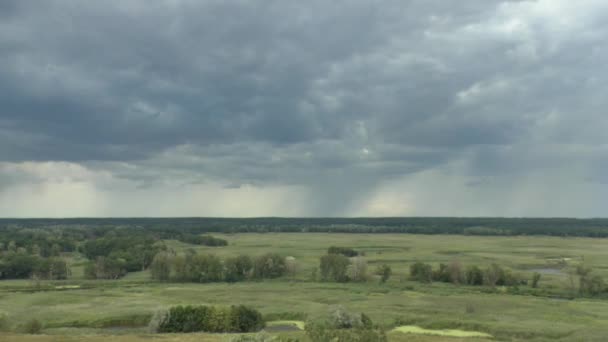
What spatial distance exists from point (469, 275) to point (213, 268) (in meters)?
72.9

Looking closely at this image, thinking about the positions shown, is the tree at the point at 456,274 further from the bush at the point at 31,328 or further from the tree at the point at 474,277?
the bush at the point at 31,328

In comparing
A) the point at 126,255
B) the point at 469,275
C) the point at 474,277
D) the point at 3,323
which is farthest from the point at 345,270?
the point at 3,323

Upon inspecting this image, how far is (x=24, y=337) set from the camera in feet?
191

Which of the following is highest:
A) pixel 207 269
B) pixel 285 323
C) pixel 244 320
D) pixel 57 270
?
pixel 244 320

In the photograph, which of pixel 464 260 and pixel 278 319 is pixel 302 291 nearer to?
pixel 278 319

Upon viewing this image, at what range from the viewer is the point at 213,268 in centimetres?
14088

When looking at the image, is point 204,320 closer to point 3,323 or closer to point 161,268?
point 3,323

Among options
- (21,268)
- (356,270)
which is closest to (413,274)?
(356,270)

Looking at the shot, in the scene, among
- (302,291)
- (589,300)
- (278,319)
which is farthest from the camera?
(302,291)

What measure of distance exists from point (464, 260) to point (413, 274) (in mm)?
53247

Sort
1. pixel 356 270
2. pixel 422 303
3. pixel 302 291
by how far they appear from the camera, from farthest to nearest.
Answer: pixel 356 270, pixel 302 291, pixel 422 303

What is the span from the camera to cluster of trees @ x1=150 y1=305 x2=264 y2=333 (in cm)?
6962

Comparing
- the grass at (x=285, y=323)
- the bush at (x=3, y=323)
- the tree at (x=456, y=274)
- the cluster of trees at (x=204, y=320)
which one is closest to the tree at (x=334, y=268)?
the tree at (x=456, y=274)

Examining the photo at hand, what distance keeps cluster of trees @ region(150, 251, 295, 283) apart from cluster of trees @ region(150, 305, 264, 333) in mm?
68365
